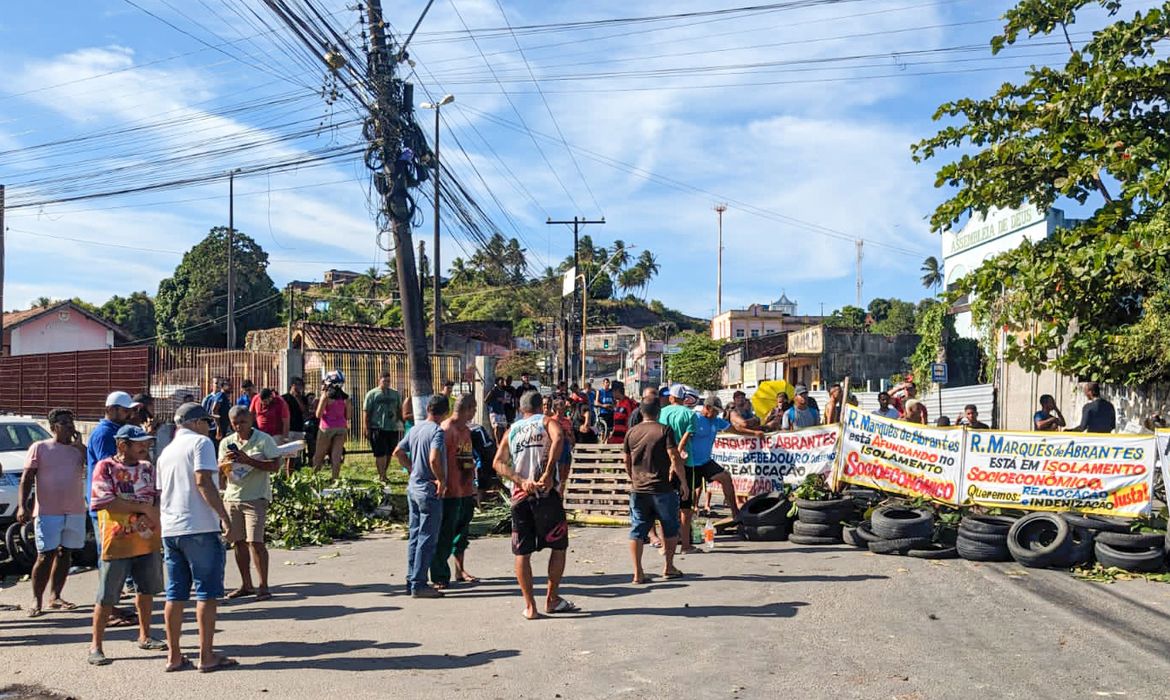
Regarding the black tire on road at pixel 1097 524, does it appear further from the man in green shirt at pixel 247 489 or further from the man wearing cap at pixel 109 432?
the man wearing cap at pixel 109 432

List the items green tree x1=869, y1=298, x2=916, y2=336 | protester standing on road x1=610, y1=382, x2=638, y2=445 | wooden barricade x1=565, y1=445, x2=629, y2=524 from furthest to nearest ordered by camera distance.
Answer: green tree x1=869, y1=298, x2=916, y2=336 → protester standing on road x1=610, y1=382, x2=638, y2=445 → wooden barricade x1=565, y1=445, x2=629, y2=524

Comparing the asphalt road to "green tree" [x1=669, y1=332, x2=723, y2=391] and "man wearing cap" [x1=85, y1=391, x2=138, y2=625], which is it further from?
"green tree" [x1=669, y1=332, x2=723, y2=391]

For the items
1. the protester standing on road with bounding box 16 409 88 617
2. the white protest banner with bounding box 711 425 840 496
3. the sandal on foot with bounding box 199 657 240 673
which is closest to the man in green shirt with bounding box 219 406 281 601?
the protester standing on road with bounding box 16 409 88 617

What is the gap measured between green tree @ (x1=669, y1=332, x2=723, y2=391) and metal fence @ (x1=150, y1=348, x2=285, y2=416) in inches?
1833

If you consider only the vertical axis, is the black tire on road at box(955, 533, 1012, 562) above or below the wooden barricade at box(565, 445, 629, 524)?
below

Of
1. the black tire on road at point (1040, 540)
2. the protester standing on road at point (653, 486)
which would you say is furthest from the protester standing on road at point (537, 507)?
the black tire on road at point (1040, 540)

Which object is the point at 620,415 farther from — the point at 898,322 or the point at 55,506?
the point at 898,322

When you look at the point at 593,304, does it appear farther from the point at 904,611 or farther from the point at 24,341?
the point at 904,611

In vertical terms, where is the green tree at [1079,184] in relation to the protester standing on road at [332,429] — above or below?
above

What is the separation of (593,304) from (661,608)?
365 ft

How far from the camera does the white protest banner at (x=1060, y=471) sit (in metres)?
10.2

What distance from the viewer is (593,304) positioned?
11931cm

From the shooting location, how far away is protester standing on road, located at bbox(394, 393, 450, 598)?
8734mm

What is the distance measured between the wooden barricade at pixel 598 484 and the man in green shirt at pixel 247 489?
5.30 meters
